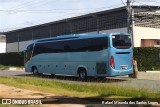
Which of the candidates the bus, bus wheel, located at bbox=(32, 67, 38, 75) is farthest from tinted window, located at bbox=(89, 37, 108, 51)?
bus wheel, located at bbox=(32, 67, 38, 75)

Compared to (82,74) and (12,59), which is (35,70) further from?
(12,59)

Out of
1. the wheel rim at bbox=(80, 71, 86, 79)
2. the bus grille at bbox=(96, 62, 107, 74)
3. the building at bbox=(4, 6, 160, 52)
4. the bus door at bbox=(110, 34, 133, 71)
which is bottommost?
the wheel rim at bbox=(80, 71, 86, 79)

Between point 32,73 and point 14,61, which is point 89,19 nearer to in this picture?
point 14,61

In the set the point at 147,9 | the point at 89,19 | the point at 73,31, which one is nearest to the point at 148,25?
the point at 147,9

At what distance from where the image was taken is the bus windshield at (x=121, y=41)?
82.6ft

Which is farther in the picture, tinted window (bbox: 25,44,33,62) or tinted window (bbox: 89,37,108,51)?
tinted window (bbox: 25,44,33,62)

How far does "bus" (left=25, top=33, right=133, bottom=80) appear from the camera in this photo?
25203 millimetres

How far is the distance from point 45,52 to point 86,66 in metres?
5.46

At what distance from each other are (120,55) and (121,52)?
8.0 inches

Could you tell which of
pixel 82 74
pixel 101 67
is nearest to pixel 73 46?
pixel 82 74

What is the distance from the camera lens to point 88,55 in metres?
26.5

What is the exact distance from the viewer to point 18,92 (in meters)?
17.4

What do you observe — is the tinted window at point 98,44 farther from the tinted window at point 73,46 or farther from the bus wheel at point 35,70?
the bus wheel at point 35,70

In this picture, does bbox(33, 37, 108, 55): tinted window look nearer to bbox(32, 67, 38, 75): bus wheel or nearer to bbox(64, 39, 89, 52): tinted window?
bbox(64, 39, 89, 52): tinted window
